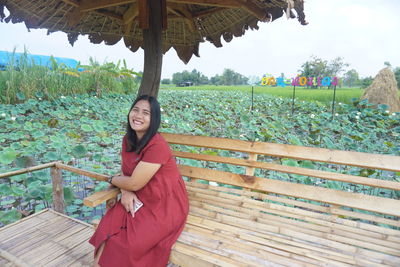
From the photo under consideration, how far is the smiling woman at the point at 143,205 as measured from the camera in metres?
1.09

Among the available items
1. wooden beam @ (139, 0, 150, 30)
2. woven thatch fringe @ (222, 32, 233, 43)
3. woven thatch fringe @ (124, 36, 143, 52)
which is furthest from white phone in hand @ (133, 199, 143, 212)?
woven thatch fringe @ (124, 36, 143, 52)

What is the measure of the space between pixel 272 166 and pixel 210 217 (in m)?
0.46

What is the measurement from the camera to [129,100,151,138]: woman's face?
1244 mm

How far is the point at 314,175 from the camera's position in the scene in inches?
52.6

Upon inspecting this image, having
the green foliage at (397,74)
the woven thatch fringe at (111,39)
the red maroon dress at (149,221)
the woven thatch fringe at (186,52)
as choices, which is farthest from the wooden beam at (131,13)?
the green foliage at (397,74)

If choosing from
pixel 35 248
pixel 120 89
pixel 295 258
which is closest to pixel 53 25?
pixel 35 248

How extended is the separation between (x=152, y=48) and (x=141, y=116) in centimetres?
73

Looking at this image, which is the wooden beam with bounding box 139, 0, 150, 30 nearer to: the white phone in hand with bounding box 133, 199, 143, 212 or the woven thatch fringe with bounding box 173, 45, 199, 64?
the woven thatch fringe with bounding box 173, 45, 199, 64

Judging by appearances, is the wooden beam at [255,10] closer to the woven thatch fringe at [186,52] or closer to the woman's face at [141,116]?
the woven thatch fringe at [186,52]

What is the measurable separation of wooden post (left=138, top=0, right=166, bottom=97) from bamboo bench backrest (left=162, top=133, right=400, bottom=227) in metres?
0.46

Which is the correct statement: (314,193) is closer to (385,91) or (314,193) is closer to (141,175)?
(141,175)

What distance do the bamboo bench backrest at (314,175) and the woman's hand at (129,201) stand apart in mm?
508

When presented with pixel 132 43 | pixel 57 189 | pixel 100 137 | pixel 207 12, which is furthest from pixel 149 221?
pixel 100 137

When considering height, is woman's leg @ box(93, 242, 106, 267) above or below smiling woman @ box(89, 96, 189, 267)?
below
